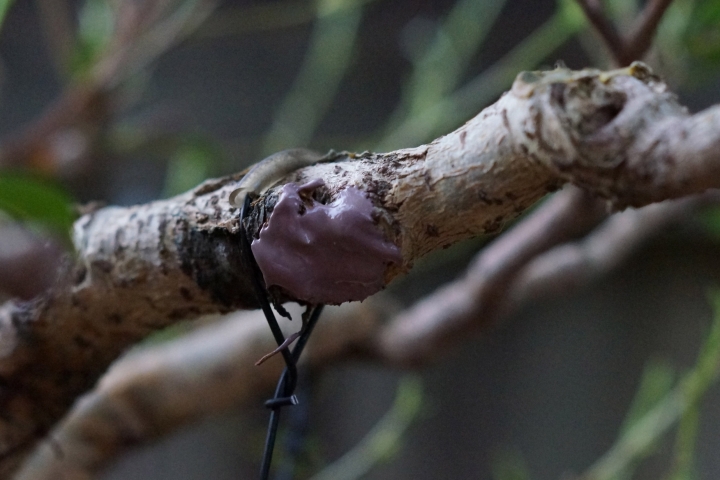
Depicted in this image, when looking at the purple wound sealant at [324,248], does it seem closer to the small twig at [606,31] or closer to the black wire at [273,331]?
the black wire at [273,331]

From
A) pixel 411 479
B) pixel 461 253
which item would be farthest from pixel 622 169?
Answer: pixel 411 479

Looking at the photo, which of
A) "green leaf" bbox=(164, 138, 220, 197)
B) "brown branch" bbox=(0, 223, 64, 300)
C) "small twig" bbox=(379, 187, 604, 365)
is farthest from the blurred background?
"brown branch" bbox=(0, 223, 64, 300)

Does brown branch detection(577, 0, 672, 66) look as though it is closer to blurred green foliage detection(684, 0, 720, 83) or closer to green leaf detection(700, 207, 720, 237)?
blurred green foliage detection(684, 0, 720, 83)

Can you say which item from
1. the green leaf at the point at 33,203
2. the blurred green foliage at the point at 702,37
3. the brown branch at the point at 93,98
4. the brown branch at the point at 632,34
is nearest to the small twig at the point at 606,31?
the brown branch at the point at 632,34

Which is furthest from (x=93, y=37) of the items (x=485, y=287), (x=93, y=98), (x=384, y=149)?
(x=485, y=287)

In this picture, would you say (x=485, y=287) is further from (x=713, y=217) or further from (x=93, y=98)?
(x=93, y=98)

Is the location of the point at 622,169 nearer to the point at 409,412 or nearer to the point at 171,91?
the point at 409,412
